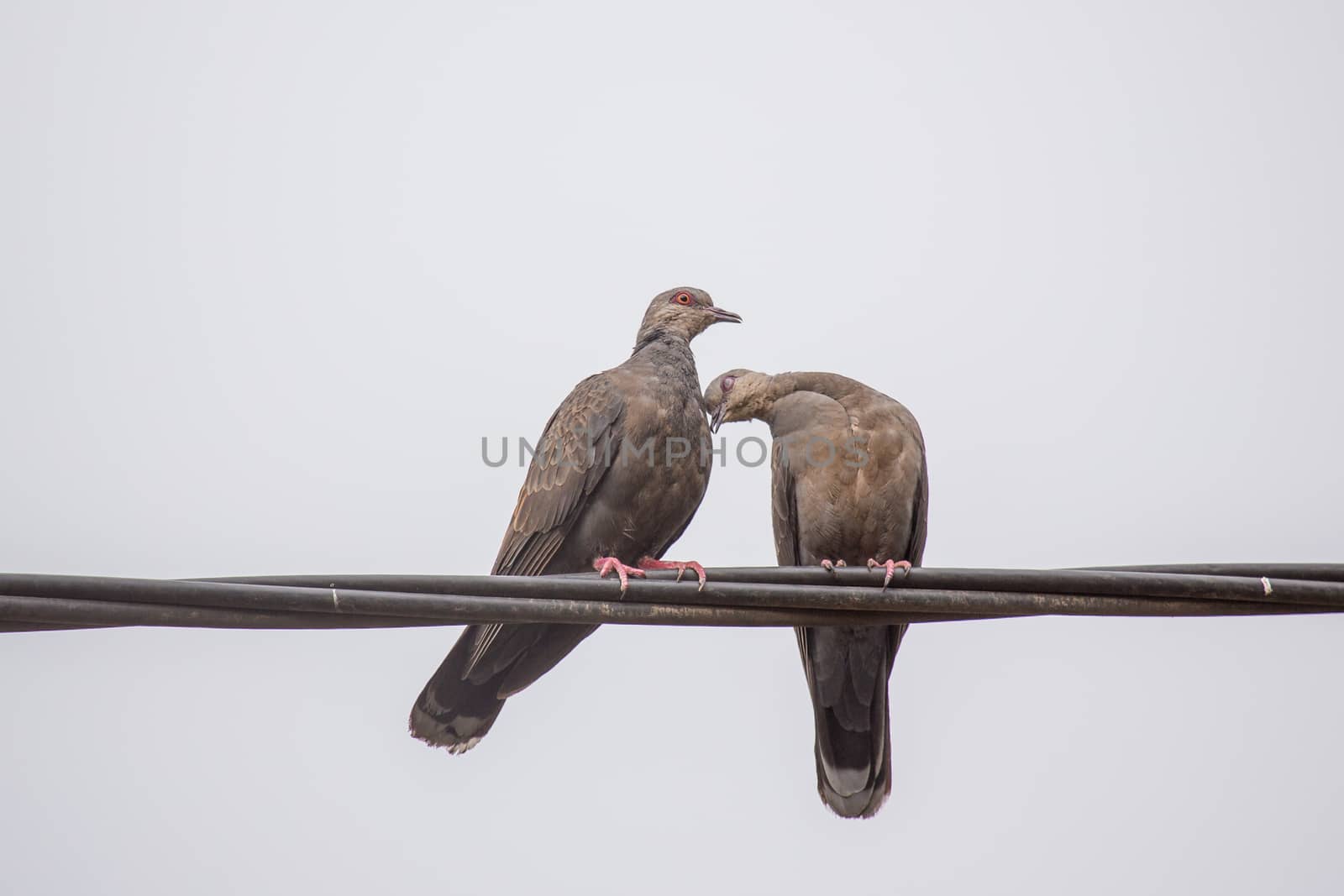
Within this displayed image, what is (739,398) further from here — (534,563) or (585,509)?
(534,563)

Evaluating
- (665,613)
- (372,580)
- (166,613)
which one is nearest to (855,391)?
(665,613)

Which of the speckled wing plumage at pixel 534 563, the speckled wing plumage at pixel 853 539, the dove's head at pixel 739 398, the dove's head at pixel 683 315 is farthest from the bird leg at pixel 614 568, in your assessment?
the dove's head at pixel 683 315

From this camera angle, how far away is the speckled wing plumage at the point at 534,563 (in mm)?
5074

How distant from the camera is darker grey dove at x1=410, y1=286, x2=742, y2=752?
512cm

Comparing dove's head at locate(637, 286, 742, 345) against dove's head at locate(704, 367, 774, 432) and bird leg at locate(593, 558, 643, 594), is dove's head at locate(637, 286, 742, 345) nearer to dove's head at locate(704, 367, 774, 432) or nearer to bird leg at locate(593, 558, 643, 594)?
dove's head at locate(704, 367, 774, 432)

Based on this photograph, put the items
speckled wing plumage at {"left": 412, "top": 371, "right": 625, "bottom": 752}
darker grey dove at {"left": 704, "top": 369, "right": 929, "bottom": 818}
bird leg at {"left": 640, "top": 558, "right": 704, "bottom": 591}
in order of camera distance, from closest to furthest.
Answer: bird leg at {"left": 640, "top": 558, "right": 704, "bottom": 591}
speckled wing plumage at {"left": 412, "top": 371, "right": 625, "bottom": 752}
darker grey dove at {"left": 704, "top": 369, "right": 929, "bottom": 818}

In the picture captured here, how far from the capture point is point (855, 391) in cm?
584

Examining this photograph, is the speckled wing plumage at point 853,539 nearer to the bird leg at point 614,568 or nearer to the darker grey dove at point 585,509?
the darker grey dove at point 585,509

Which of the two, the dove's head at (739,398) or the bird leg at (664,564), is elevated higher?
the dove's head at (739,398)

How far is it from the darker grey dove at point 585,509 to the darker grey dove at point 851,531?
1.49 feet

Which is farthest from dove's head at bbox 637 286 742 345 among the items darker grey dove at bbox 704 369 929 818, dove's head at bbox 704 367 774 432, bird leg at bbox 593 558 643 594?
bird leg at bbox 593 558 643 594

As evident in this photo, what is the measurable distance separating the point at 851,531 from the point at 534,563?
4.38ft

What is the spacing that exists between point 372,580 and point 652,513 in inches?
98.1

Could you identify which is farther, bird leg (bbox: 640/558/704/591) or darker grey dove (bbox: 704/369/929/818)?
darker grey dove (bbox: 704/369/929/818)
